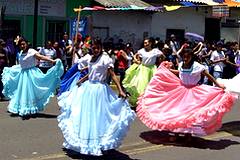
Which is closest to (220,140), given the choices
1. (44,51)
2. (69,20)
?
(44,51)

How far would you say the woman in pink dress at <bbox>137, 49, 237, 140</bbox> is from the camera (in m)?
9.11

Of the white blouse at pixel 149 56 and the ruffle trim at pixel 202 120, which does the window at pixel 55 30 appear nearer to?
the white blouse at pixel 149 56

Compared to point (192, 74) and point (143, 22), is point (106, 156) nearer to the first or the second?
point (192, 74)

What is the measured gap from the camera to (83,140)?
770 cm

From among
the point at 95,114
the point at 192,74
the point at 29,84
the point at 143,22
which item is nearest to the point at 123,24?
the point at 143,22

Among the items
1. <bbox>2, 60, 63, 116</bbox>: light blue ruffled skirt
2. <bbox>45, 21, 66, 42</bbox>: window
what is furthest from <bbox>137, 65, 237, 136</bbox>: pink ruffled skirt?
<bbox>45, 21, 66, 42</bbox>: window

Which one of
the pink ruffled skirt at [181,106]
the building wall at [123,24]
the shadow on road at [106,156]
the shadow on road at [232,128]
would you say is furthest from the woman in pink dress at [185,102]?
Result: the building wall at [123,24]

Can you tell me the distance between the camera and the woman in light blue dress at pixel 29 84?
11539mm

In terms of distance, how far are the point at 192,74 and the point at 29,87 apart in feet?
12.7

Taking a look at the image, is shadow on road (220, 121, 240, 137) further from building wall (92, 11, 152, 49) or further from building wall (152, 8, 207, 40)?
building wall (152, 8, 207, 40)

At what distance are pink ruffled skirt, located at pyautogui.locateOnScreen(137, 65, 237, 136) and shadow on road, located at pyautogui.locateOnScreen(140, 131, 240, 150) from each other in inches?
14.0

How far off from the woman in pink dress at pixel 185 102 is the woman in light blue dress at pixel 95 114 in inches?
54.7

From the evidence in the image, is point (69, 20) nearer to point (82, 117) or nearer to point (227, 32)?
point (227, 32)

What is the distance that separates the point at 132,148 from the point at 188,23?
76.5ft
